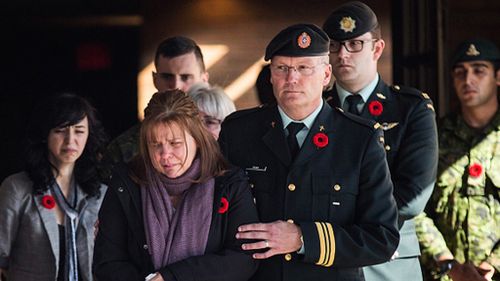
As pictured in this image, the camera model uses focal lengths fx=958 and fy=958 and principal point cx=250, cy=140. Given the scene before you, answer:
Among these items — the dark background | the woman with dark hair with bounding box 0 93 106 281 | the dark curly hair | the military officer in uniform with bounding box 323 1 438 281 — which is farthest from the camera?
the dark background

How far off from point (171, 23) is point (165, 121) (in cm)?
358

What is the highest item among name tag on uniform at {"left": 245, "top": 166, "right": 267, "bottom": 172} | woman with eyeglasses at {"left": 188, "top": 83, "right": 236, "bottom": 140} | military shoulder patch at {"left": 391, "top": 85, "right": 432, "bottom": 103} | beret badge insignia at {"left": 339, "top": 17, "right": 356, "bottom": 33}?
beret badge insignia at {"left": 339, "top": 17, "right": 356, "bottom": 33}

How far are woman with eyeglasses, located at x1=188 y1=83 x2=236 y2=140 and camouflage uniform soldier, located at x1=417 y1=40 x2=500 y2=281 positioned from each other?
1047 mm

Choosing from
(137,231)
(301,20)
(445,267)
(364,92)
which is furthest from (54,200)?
(301,20)

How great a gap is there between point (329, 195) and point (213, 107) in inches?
48.6

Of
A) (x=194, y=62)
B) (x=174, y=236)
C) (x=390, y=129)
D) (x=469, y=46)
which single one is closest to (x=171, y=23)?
(x=194, y=62)

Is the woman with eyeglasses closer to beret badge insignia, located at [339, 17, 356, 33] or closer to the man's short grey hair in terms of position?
the man's short grey hair

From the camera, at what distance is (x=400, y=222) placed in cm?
340

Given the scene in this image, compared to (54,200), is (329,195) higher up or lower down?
higher up

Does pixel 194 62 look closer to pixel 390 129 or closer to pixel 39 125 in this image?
pixel 39 125

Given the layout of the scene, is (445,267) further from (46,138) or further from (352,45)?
(46,138)

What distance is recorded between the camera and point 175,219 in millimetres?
2914

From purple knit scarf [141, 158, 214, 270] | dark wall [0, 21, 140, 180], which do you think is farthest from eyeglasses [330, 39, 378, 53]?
dark wall [0, 21, 140, 180]

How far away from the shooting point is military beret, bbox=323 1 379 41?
3.44m
